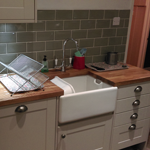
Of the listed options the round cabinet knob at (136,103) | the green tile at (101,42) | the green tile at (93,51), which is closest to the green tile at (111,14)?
the green tile at (101,42)

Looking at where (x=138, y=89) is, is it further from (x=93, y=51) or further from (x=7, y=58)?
(x=7, y=58)

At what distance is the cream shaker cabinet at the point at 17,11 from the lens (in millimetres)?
1760

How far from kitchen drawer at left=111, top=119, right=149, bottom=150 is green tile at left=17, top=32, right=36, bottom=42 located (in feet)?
4.01

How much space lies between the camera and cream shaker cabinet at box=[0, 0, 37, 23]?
1760mm

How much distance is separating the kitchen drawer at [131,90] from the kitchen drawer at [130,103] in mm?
44

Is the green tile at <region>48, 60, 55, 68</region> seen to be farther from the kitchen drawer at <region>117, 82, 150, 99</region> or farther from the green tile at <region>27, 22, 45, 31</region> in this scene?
the kitchen drawer at <region>117, 82, 150, 99</region>

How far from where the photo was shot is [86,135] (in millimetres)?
2197

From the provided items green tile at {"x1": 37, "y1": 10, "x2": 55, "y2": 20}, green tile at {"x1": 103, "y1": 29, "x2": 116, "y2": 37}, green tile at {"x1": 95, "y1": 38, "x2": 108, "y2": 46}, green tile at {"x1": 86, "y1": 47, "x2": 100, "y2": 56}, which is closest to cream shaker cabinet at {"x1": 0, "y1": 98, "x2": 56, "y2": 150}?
green tile at {"x1": 37, "y1": 10, "x2": 55, "y2": 20}

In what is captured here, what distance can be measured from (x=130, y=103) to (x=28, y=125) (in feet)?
3.51

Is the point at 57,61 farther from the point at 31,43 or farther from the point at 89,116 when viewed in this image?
the point at 89,116

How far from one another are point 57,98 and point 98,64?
96 centimetres

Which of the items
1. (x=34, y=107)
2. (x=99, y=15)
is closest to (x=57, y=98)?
(x=34, y=107)

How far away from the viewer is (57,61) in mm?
2521

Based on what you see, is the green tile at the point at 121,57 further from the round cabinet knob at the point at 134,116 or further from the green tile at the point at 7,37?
the green tile at the point at 7,37
